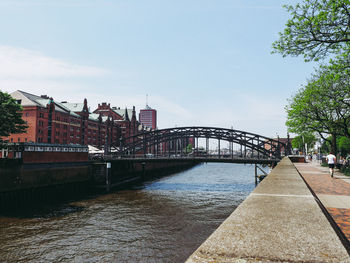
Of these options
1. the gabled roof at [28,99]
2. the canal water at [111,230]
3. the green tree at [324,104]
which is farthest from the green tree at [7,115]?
the green tree at [324,104]

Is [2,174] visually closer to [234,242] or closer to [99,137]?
[234,242]

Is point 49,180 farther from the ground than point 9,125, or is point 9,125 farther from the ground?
point 9,125

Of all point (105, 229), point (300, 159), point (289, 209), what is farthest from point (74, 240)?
point (300, 159)

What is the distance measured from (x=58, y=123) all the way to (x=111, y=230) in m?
58.0

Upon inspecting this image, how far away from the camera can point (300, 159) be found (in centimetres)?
3934

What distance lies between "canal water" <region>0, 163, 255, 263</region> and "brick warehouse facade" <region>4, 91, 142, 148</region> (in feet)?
78.3

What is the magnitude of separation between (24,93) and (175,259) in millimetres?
65813

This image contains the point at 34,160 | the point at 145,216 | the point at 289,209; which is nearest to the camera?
the point at 289,209

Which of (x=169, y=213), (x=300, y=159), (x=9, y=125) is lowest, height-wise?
(x=169, y=213)

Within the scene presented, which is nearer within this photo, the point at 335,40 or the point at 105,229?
the point at 335,40

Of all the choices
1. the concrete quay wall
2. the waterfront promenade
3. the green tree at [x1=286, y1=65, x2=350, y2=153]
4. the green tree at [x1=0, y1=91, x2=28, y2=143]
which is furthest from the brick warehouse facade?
the waterfront promenade

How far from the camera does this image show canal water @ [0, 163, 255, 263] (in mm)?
13234

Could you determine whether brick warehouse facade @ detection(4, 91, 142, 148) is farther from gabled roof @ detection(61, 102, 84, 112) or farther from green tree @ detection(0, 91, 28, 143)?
green tree @ detection(0, 91, 28, 143)

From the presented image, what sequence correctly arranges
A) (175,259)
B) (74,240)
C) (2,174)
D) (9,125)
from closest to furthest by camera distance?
(175,259) < (74,240) < (2,174) < (9,125)
